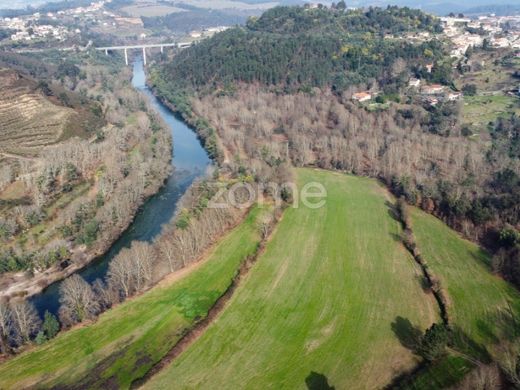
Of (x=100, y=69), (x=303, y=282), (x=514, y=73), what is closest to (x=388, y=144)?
(x=303, y=282)

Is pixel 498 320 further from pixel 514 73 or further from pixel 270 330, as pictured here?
pixel 514 73

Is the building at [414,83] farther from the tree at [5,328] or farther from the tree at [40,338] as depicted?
the tree at [5,328]

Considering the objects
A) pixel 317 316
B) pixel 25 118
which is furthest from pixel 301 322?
pixel 25 118

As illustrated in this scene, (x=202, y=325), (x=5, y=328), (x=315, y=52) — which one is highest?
(x=315, y=52)

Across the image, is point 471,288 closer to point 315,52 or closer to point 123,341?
point 123,341

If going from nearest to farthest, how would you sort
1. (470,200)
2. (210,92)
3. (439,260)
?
(439,260), (470,200), (210,92)

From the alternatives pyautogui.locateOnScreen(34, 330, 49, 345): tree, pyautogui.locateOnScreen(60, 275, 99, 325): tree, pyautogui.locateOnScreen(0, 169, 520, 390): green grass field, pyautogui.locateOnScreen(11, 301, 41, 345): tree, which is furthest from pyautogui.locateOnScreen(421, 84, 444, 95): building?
pyautogui.locateOnScreen(34, 330, 49, 345): tree
